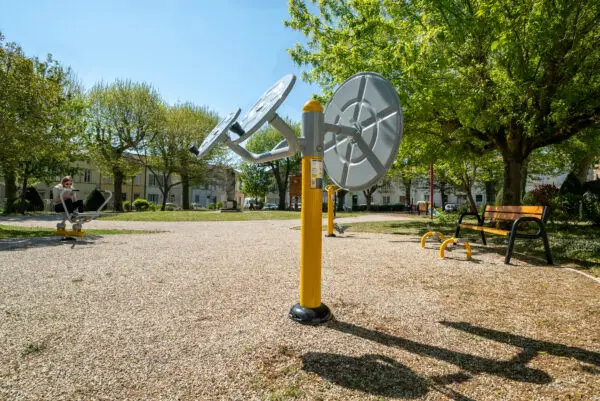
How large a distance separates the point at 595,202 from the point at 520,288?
12.2 meters

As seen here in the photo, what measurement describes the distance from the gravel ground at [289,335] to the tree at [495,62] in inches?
200

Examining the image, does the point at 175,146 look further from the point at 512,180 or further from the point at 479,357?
the point at 479,357

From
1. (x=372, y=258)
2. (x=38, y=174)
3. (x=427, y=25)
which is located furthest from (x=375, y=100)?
(x=38, y=174)

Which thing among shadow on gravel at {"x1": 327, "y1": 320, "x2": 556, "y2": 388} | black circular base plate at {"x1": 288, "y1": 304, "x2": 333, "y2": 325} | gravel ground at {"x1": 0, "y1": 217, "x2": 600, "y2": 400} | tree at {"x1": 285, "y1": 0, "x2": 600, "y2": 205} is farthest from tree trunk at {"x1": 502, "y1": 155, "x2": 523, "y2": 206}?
black circular base plate at {"x1": 288, "y1": 304, "x2": 333, "y2": 325}

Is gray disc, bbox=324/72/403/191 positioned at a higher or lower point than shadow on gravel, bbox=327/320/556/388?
higher

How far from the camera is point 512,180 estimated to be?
38.6ft

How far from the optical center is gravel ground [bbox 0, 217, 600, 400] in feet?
7.45

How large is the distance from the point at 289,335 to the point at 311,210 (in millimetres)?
1105

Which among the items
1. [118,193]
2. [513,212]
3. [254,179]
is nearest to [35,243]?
[513,212]

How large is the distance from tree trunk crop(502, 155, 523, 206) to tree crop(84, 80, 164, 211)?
30.7 metres

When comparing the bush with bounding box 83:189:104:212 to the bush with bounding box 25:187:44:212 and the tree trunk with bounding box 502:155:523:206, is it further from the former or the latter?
the tree trunk with bounding box 502:155:523:206

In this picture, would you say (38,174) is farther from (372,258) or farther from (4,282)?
(372,258)

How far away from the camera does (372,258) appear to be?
706cm

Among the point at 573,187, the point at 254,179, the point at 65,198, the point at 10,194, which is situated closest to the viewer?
the point at 65,198
